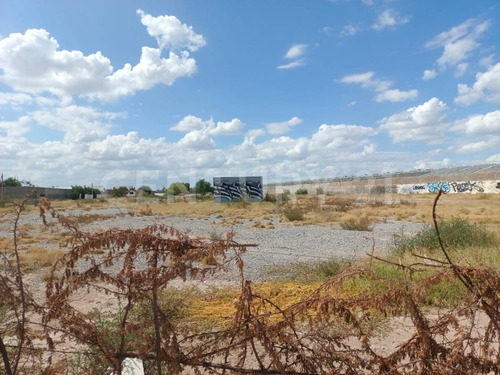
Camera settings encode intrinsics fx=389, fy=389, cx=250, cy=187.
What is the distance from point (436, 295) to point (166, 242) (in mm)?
5270

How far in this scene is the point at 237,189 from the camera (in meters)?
53.6

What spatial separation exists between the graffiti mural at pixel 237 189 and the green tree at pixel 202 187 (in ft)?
100

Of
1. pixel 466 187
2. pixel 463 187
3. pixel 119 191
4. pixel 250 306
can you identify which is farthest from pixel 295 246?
pixel 119 191

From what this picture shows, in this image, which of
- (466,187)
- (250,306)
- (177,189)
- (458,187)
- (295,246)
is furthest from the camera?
(177,189)

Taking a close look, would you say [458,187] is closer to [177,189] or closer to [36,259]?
[177,189]

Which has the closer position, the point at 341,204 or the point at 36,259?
the point at 36,259

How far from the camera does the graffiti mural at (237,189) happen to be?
52.9 metres

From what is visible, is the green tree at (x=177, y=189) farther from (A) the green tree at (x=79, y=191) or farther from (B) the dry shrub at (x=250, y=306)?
(B) the dry shrub at (x=250, y=306)

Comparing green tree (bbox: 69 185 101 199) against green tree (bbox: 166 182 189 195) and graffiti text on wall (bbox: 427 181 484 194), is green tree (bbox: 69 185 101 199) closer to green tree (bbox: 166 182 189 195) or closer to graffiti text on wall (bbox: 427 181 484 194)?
green tree (bbox: 166 182 189 195)

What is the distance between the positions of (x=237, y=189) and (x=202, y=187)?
31518 millimetres

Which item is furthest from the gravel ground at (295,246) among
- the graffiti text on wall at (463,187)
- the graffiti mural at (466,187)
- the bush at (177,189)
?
the bush at (177,189)

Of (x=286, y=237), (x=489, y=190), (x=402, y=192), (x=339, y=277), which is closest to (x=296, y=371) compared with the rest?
(x=339, y=277)

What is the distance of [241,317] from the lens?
215 cm

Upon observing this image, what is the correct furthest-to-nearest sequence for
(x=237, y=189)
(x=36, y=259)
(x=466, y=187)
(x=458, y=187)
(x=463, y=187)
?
(x=458, y=187)
(x=463, y=187)
(x=466, y=187)
(x=237, y=189)
(x=36, y=259)
